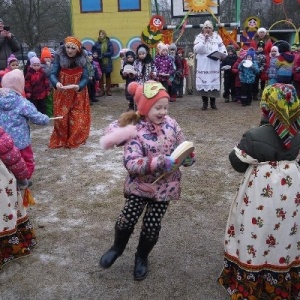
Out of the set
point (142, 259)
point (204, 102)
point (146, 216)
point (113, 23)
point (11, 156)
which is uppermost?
point (113, 23)

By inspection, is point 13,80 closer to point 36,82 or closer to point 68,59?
point 68,59

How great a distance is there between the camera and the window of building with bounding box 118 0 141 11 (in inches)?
484

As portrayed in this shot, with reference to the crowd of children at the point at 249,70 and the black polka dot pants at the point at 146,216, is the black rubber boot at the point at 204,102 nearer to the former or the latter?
the crowd of children at the point at 249,70

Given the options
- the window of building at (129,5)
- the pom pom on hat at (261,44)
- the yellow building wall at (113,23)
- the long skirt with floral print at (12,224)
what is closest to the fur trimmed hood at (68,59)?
the long skirt with floral print at (12,224)

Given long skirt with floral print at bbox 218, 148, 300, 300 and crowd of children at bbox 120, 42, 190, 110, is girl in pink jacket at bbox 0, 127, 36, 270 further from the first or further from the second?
crowd of children at bbox 120, 42, 190, 110

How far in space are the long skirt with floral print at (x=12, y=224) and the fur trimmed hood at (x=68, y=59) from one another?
324cm

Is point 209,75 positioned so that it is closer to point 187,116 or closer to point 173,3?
point 187,116

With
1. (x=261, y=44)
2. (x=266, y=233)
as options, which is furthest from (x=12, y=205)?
(x=261, y=44)

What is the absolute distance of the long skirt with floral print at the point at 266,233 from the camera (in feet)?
8.18

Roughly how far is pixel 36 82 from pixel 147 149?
5805mm

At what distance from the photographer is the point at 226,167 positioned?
559cm

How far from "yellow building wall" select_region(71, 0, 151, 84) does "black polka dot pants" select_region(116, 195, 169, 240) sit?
32.7 feet

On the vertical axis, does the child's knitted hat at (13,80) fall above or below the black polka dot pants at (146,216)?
above

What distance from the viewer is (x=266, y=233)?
254cm
